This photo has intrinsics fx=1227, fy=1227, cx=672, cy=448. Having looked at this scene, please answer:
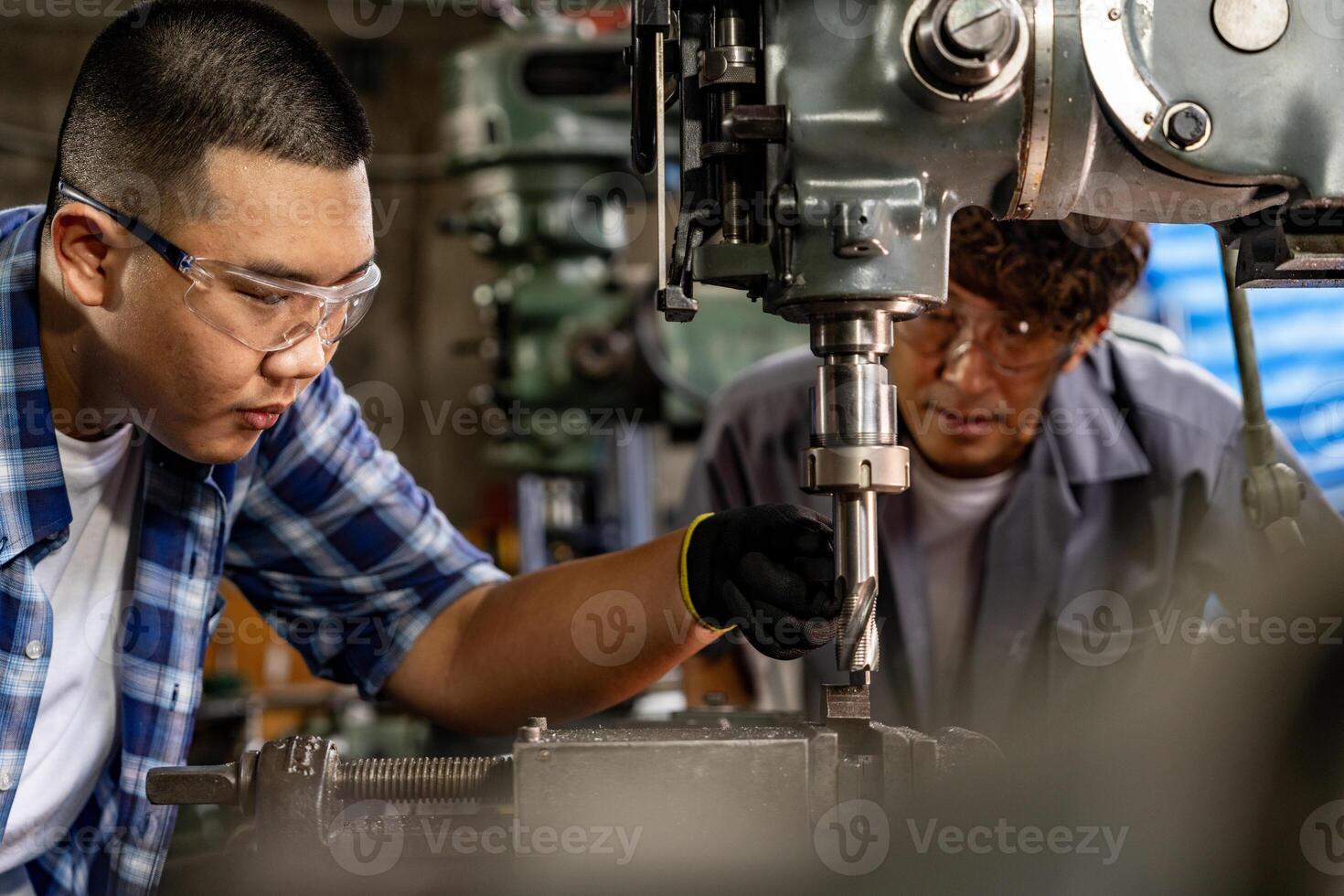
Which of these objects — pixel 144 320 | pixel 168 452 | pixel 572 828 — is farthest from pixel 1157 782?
pixel 168 452

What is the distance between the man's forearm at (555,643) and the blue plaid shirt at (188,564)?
44 millimetres

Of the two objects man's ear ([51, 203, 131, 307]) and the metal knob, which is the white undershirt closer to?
the metal knob

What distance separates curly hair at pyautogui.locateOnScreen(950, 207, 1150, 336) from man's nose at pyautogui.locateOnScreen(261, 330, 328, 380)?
2.73 feet

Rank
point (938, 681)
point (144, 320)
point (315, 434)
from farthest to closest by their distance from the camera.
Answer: point (938, 681)
point (315, 434)
point (144, 320)

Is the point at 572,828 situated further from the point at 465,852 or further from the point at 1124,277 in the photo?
the point at 1124,277

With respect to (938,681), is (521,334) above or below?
above

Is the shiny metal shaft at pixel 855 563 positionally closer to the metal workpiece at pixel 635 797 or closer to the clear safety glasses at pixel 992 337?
the metal workpiece at pixel 635 797

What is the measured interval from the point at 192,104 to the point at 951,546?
1.20m

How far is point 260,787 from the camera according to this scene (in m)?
0.80

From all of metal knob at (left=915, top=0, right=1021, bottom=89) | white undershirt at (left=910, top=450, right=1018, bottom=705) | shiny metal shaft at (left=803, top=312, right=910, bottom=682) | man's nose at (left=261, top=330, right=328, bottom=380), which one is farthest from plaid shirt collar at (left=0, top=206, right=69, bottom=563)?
white undershirt at (left=910, top=450, right=1018, bottom=705)

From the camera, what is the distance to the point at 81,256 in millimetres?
1129

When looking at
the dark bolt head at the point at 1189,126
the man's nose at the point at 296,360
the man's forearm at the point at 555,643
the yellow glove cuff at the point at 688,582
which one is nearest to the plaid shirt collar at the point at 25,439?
the man's nose at the point at 296,360

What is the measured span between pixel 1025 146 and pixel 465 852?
62 cm

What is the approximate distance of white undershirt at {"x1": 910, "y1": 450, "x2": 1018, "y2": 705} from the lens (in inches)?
70.3
